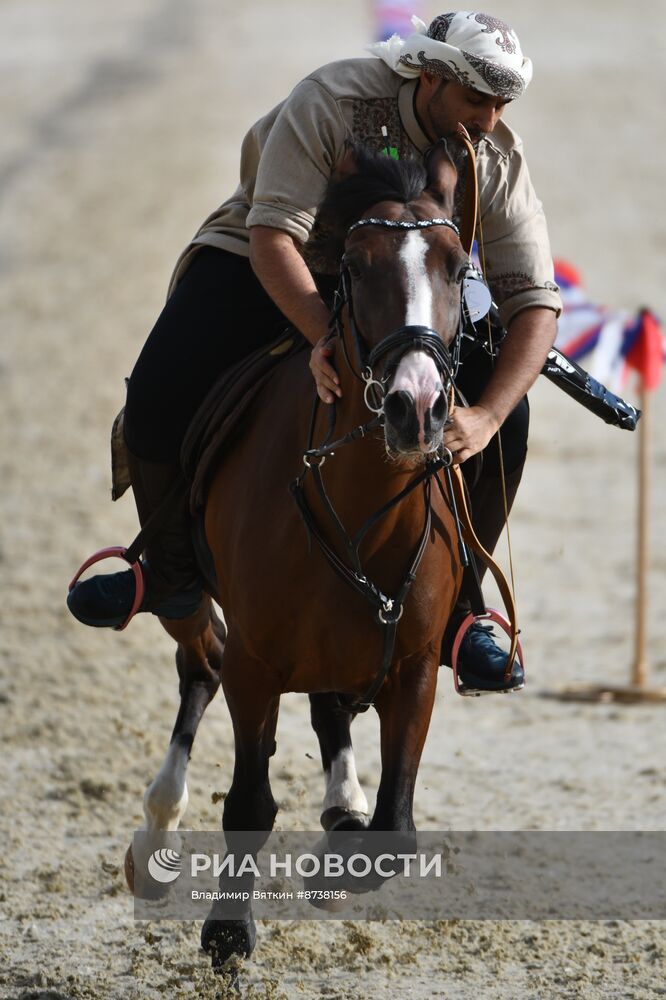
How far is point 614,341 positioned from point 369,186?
5437mm

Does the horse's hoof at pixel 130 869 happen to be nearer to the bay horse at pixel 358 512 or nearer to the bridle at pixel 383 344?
the bay horse at pixel 358 512

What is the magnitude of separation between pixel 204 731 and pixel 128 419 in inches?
113

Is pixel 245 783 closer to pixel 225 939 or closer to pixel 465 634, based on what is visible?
pixel 225 939

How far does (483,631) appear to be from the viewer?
177 inches

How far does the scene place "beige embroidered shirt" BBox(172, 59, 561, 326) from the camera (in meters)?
3.92

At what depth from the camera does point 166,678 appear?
25.6ft

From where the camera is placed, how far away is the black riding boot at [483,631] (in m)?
4.36

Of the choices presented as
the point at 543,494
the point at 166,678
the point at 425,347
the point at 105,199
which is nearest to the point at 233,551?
the point at 425,347

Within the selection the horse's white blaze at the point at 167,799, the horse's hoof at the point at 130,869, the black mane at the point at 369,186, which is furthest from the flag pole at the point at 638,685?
the black mane at the point at 369,186

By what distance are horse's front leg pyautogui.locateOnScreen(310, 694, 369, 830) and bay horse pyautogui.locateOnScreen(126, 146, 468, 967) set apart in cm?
18

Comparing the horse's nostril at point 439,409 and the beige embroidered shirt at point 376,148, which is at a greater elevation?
the beige embroidered shirt at point 376,148

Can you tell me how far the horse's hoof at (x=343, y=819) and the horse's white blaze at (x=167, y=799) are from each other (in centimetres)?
68

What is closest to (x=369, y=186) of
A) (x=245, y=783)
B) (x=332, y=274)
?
(x=332, y=274)

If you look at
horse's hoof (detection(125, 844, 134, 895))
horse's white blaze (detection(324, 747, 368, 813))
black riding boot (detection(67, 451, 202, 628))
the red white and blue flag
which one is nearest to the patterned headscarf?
black riding boot (detection(67, 451, 202, 628))
